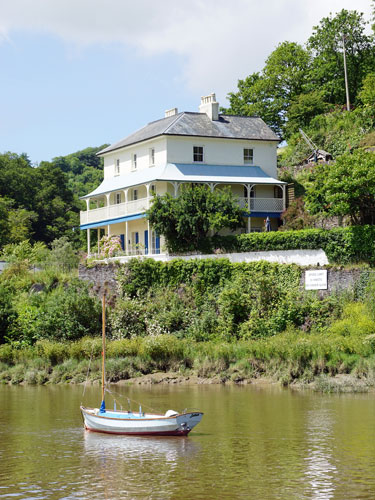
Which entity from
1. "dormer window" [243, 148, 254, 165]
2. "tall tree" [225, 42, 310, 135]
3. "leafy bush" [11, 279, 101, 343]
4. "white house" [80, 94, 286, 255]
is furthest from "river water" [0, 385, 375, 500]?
"tall tree" [225, 42, 310, 135]

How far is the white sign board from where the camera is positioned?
1699 inches

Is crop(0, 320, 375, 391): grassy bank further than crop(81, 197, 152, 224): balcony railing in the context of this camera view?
No

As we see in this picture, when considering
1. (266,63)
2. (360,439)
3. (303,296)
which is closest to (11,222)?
(266,63)

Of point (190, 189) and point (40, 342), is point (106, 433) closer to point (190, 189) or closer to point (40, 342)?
point (40, 342)

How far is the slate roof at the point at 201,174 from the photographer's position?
55.7 m

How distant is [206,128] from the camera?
196ft

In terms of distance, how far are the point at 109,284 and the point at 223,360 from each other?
12627 millimetres

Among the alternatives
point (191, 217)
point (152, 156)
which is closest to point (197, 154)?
point (152, 156)

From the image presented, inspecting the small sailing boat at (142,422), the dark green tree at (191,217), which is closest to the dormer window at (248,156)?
the dark green tree at (191,217)

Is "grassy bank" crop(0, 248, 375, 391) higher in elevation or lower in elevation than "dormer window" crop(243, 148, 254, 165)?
lower

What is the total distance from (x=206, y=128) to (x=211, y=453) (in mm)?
37970

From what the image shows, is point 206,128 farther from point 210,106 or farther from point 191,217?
point 191,217

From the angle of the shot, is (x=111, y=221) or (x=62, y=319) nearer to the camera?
(x=62, y=319)

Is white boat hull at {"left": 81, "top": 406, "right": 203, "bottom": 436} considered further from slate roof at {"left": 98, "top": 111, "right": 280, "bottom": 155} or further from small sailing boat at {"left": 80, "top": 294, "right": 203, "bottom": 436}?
slate roof at {"left": 98, "top": 111, "right": 280, "bottom": 155}
